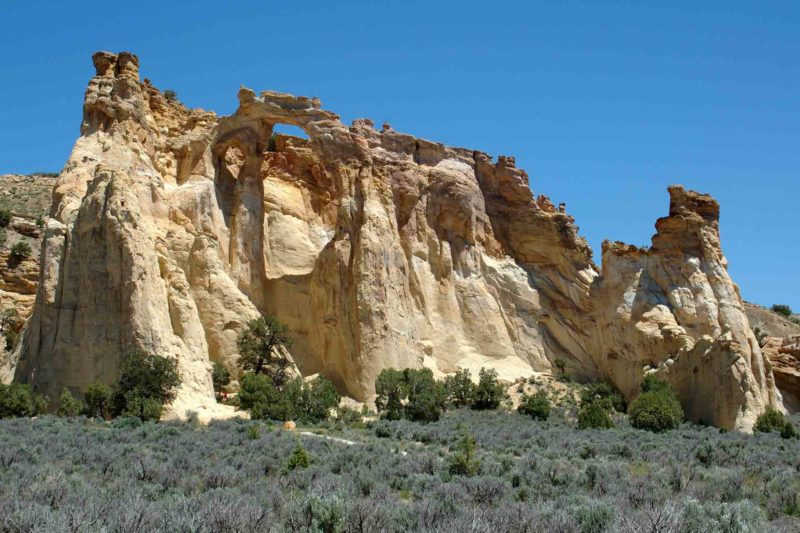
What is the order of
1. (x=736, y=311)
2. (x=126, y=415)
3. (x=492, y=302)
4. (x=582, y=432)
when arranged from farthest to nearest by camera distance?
(x=492, y=302), (x=736, y=311), (x=582, y=432), (x=126, y=415)

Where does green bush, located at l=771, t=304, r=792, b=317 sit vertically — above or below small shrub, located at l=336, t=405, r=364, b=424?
above

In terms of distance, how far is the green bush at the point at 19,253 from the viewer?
4359 centimetres

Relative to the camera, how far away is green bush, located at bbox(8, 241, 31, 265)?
43.6m

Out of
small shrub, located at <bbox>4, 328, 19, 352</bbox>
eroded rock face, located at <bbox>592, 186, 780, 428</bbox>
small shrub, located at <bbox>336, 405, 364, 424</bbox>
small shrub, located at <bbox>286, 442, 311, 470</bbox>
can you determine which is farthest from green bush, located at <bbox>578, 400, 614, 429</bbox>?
small shrub, located at <bbox>4, 328, 19, 352</bbox>

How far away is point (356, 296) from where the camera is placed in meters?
39.8

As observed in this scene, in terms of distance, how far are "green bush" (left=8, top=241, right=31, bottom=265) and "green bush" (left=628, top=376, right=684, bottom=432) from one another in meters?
32.6

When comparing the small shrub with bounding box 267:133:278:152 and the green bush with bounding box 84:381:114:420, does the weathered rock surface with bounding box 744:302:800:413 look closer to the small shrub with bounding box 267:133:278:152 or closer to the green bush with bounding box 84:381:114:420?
the small shrub with bounding box 267:133:278:152

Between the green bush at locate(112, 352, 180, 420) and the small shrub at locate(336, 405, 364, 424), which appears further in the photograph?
the small shrub at locate(336, 405, 364, 424)

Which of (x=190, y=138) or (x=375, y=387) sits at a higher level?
(x=190, y=138)

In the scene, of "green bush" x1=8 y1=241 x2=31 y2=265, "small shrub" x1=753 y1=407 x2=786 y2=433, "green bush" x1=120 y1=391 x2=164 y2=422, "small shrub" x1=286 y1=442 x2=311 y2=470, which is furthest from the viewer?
"green bush" x1=8 y1=241 x2=31 y2=265

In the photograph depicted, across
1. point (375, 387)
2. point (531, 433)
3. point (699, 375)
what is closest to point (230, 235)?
point (375, 387)

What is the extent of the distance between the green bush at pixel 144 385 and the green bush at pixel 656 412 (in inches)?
729

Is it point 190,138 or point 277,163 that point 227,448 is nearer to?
point 190,138

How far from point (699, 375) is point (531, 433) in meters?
12.0
